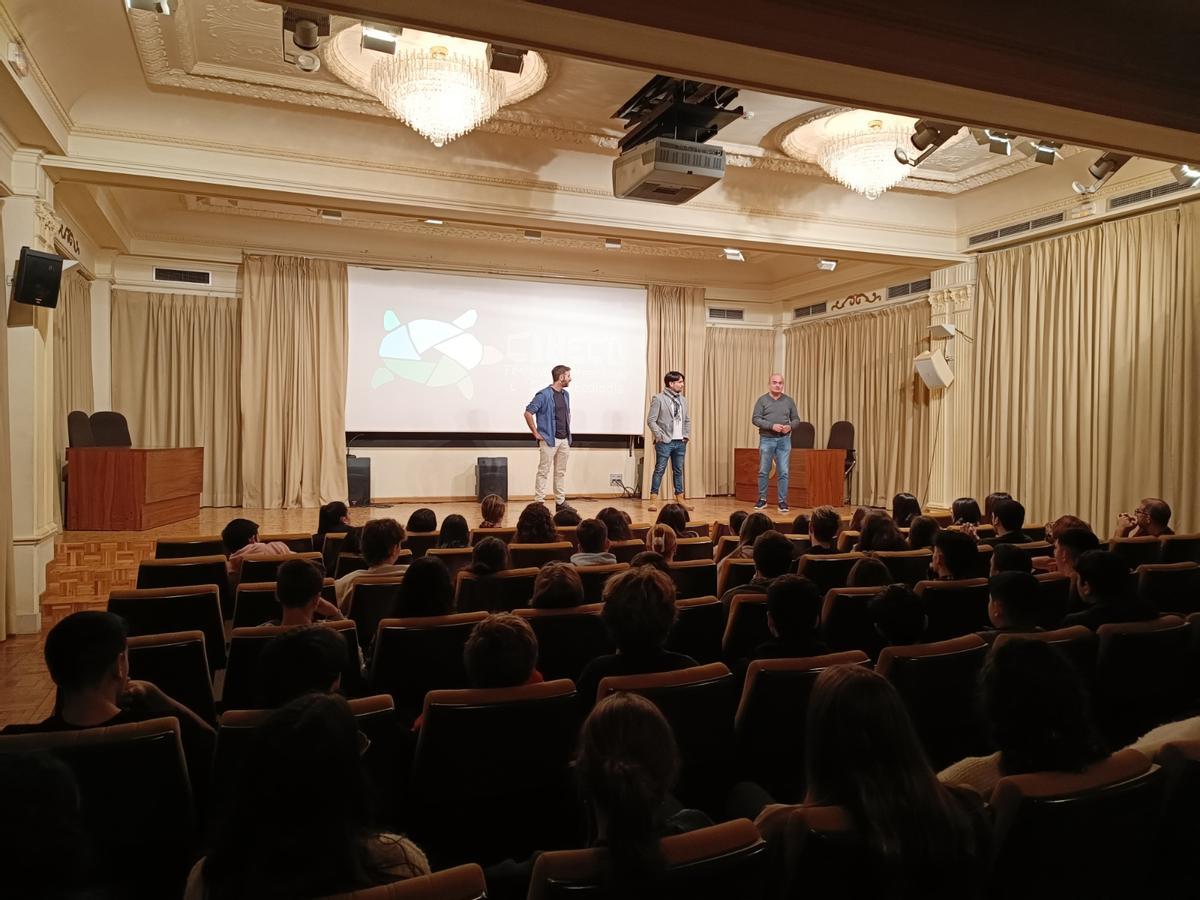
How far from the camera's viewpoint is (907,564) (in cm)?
375

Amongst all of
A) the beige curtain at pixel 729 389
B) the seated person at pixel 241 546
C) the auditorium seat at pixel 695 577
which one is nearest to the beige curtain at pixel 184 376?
the seated person at pixel 241 546

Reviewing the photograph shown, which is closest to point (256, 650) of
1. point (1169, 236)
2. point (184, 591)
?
point (184, 591)

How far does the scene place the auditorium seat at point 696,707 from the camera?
1905 mm

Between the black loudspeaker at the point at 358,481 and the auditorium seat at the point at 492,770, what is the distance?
8246mm

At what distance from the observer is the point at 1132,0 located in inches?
126

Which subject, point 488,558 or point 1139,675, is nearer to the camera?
point 1139,675

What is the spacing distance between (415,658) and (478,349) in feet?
27.0

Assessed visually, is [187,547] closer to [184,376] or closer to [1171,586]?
[1171,586]

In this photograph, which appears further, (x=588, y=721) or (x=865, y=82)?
(x=865, y=82)

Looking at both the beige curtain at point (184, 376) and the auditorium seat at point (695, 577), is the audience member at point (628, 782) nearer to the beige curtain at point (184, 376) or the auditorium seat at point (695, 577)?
the auditorium seat at point (695, 577)

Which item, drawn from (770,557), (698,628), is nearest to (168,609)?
(698,628)

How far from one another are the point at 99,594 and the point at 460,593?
3823 millimetres

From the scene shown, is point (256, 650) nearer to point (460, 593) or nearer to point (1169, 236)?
point (460, 593)

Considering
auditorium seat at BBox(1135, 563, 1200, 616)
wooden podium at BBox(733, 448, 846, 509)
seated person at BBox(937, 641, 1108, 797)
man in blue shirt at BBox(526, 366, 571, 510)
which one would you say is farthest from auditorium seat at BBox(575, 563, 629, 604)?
wooden podium at BBox(733, 448, 846, 509)
